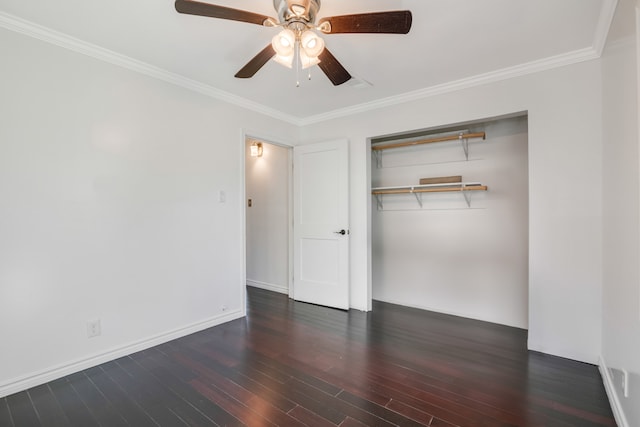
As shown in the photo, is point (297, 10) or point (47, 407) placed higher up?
Answer: point (297, 10)

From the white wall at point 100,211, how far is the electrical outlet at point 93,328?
34 mm

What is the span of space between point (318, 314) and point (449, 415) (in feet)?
6.24

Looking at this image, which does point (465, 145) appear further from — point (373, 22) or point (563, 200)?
point (373, 22)

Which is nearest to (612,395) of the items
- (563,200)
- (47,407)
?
(563,200)

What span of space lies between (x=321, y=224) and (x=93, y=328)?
2424 mm

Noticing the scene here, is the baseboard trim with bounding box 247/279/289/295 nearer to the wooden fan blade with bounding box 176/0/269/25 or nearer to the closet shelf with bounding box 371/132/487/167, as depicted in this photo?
the closet shelf with bounding box 371/132/487/167

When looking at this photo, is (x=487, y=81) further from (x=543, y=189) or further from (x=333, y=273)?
(x=333, y=273)

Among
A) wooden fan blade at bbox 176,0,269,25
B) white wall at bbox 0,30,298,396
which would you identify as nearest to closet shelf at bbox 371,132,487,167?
white wall at bbox 0,30,298,396

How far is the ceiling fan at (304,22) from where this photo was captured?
1.48 metres

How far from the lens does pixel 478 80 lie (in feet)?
9.34

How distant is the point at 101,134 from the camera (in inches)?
94.0

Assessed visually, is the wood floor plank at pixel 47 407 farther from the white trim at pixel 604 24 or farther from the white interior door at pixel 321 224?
the white trim at pixel 604 24

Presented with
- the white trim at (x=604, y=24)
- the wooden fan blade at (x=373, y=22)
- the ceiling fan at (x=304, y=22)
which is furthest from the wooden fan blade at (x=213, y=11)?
the white trim at (x=604, y=24)

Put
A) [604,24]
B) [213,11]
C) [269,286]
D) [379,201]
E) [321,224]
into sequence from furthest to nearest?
[269,286]
[379,201]
[321,224]
[604,24]
[213,11]
